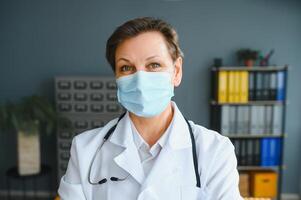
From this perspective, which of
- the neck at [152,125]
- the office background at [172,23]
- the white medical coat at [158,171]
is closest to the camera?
the white medical coat at [158,171]

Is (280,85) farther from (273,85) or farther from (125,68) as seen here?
(125,68)

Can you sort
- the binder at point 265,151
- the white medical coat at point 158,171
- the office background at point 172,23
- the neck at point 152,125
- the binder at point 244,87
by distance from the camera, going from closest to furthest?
the white medical coat at point 158,171, the neck at point 152,125, the binder at point 244,87, the binder at point 265,151, the office background at point 172,23

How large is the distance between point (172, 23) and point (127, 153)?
2590mm

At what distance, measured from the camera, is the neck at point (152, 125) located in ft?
3.79

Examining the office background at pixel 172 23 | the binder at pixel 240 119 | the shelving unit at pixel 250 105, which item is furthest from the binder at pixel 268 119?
the office background at pixel 172 23

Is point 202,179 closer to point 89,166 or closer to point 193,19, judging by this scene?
point 89,166

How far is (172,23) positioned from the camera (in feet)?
11.4

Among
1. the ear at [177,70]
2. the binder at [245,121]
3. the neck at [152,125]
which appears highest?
the ear at [177,70]

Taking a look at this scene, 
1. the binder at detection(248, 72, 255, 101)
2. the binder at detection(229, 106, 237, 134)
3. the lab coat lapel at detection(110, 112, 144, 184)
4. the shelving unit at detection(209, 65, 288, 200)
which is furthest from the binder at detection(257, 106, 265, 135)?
the lab coat lapel at detection(110, 112, 144, 184)

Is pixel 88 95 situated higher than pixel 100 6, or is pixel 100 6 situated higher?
pixel 100 6

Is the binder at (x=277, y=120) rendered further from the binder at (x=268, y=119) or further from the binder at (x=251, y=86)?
the binder at (x=251, y=86)

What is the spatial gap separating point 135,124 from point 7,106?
2.15 meters

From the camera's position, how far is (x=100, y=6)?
3473mm

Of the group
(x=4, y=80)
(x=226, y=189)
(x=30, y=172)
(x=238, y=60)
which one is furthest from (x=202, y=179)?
(x=4, y=80)
